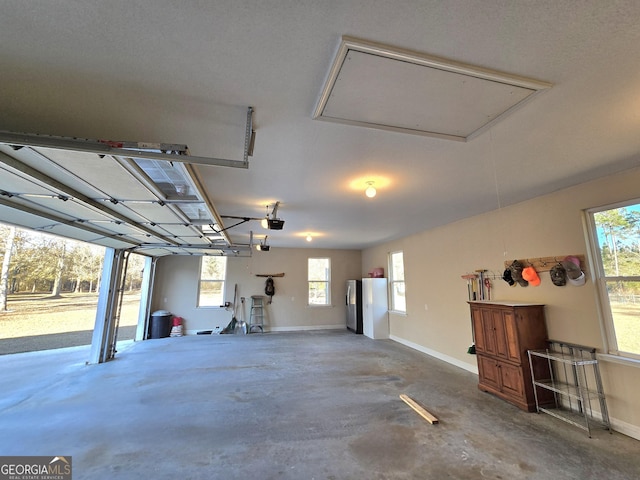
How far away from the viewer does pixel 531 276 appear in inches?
149

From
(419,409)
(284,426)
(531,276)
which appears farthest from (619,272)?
(284,426)

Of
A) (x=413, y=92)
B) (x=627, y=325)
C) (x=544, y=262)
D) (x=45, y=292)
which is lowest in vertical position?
(x=627, y=325)

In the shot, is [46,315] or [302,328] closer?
[46,315]

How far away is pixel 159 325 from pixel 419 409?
7.45 meters

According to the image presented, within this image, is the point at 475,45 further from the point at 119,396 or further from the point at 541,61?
the point at 119,396

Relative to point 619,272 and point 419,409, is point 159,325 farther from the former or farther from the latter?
point 619,272

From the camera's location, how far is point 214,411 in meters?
3.29

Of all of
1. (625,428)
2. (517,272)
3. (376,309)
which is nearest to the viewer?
(625,428)

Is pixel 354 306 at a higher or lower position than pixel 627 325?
lower

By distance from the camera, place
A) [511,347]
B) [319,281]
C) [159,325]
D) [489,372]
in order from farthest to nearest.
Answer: [319,281], [159,325], [489,372], [511,347]

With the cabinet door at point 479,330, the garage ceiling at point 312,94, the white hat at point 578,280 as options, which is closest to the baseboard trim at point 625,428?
the cabinet door at point 479,330

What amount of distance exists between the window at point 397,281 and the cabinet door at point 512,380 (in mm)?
3516

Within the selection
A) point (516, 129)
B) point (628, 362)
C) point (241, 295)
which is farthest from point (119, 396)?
point (628, 362)

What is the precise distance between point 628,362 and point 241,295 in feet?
27.6
